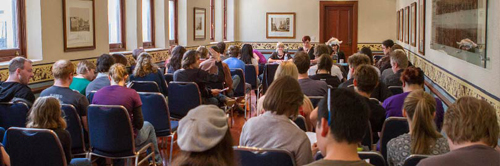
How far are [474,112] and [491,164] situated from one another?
23 centimetres

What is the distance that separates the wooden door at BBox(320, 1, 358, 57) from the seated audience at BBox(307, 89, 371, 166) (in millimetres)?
14154

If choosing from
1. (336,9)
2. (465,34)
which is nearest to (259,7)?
(336,9)

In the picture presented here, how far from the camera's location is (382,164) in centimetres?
272

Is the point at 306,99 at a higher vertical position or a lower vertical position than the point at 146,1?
lower

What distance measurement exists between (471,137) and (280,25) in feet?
45.8

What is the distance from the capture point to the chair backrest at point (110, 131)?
169 inches

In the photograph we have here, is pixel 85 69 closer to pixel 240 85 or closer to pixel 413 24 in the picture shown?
pixel 240 85

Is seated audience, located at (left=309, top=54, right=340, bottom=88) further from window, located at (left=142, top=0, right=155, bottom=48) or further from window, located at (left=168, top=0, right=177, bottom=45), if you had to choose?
window, located at (left=168, top=0, right=177, bottom=45)

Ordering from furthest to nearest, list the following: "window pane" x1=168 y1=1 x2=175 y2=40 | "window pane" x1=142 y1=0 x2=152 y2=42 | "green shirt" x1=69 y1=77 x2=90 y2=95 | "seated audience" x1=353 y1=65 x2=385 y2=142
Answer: "window pane" x1=168 y1=1 x2=175 y2=40, "window pane" x1=142 y1=0 x2=152 y2=42, "green shirt" x1=69 y1=77 x2=90 y2=95, "seated audience" x1=353 y1=65 x2=385 y2=142

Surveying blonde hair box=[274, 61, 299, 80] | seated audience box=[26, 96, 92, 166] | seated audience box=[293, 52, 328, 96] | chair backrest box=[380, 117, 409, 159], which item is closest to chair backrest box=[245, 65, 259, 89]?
seated audience box=[293, 52, 328, 96]

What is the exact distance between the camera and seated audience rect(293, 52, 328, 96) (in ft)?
17.1

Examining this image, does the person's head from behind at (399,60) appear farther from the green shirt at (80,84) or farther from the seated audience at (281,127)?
the green shirt at (80,84)

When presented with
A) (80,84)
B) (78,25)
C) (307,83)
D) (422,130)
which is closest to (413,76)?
(307,83)

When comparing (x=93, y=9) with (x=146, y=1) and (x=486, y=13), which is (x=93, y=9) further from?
(x=486, y=13)
